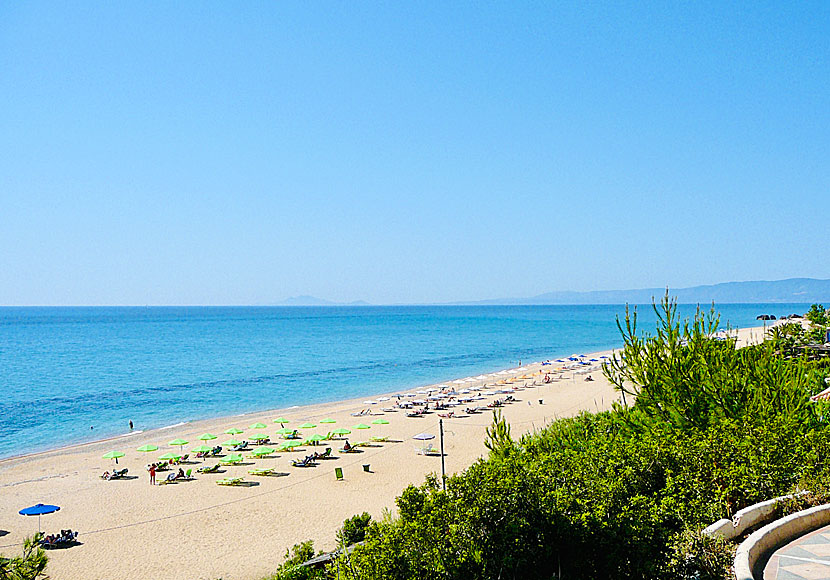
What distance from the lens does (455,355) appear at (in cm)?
7481

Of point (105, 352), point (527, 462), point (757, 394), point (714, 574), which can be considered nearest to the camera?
point (714, 574)

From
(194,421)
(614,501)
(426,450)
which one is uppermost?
(614,501)

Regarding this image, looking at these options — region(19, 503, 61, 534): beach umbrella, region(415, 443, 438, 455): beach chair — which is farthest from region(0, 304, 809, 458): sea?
region(19, 503, 61, 534): beach umbrella

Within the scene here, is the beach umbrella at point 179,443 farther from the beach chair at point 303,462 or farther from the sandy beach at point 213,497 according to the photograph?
the beach chair at point 303,462

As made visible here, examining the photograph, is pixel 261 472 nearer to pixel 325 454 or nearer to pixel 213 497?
pixel 213 497

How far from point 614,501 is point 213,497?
17.1 m

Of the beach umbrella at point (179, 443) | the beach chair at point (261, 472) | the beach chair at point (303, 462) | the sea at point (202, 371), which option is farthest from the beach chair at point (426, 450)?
the sea at point (202, 371)

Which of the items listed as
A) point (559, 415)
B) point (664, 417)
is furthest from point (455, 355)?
point (664, 417)

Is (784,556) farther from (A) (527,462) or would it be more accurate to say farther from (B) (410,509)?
(B) (410,509)

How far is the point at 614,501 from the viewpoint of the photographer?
6.80 meters

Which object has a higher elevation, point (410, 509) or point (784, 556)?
point (410, 509)

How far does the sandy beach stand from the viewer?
51.1ft

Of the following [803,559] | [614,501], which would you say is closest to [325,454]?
[614,501]

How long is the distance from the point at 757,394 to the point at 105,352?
8274cm
